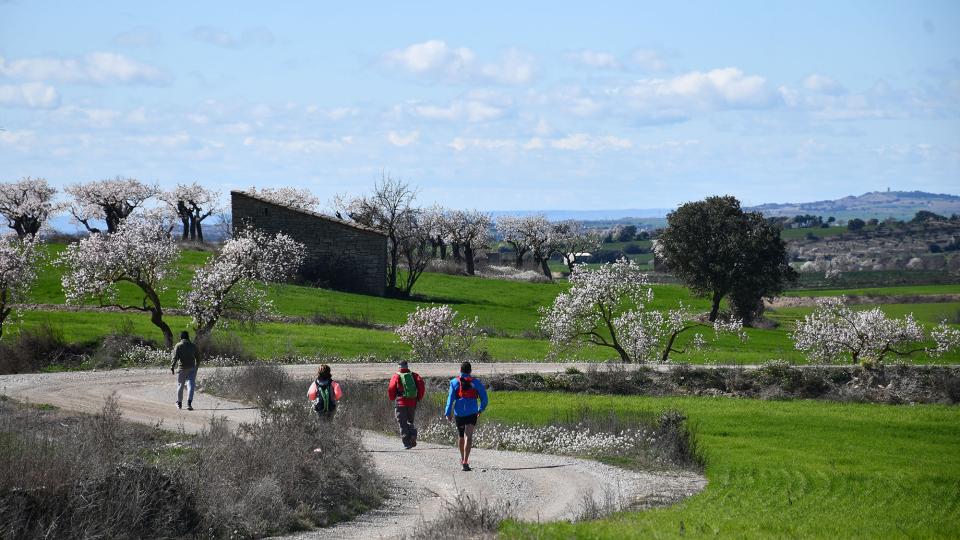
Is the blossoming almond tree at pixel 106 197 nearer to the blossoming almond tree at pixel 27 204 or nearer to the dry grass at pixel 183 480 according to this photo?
the blossoming almond tree at pixel 27 204

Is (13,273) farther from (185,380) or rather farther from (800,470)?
(800,470)

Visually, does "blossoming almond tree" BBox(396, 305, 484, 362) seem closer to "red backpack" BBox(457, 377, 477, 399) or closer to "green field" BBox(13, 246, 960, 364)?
"green field" BBox(13, 246, 960, 364)

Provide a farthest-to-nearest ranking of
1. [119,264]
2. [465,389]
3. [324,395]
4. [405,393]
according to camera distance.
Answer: [119,264] → [324,395] → [405,393] → [465,389]

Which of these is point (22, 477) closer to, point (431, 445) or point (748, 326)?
point (431, 445)

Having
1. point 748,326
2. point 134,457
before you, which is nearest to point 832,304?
point 748,326

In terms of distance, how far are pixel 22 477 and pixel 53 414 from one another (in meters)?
11.6

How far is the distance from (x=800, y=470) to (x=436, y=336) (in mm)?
23165

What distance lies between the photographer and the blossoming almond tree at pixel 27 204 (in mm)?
104812

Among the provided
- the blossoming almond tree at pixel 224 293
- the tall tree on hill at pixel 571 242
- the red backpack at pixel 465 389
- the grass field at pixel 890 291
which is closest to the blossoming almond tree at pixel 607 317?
the blossoming almond tree at pixel 224 293

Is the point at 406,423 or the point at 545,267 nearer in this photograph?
the point at 406,423

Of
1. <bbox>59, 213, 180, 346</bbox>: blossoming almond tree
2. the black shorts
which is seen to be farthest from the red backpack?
<bbox>59, 213, 180, 346</bbox>: blossoming almond tree

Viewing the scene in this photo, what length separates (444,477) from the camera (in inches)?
854

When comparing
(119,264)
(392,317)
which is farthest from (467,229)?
(119,264)

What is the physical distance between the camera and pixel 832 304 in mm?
48719
